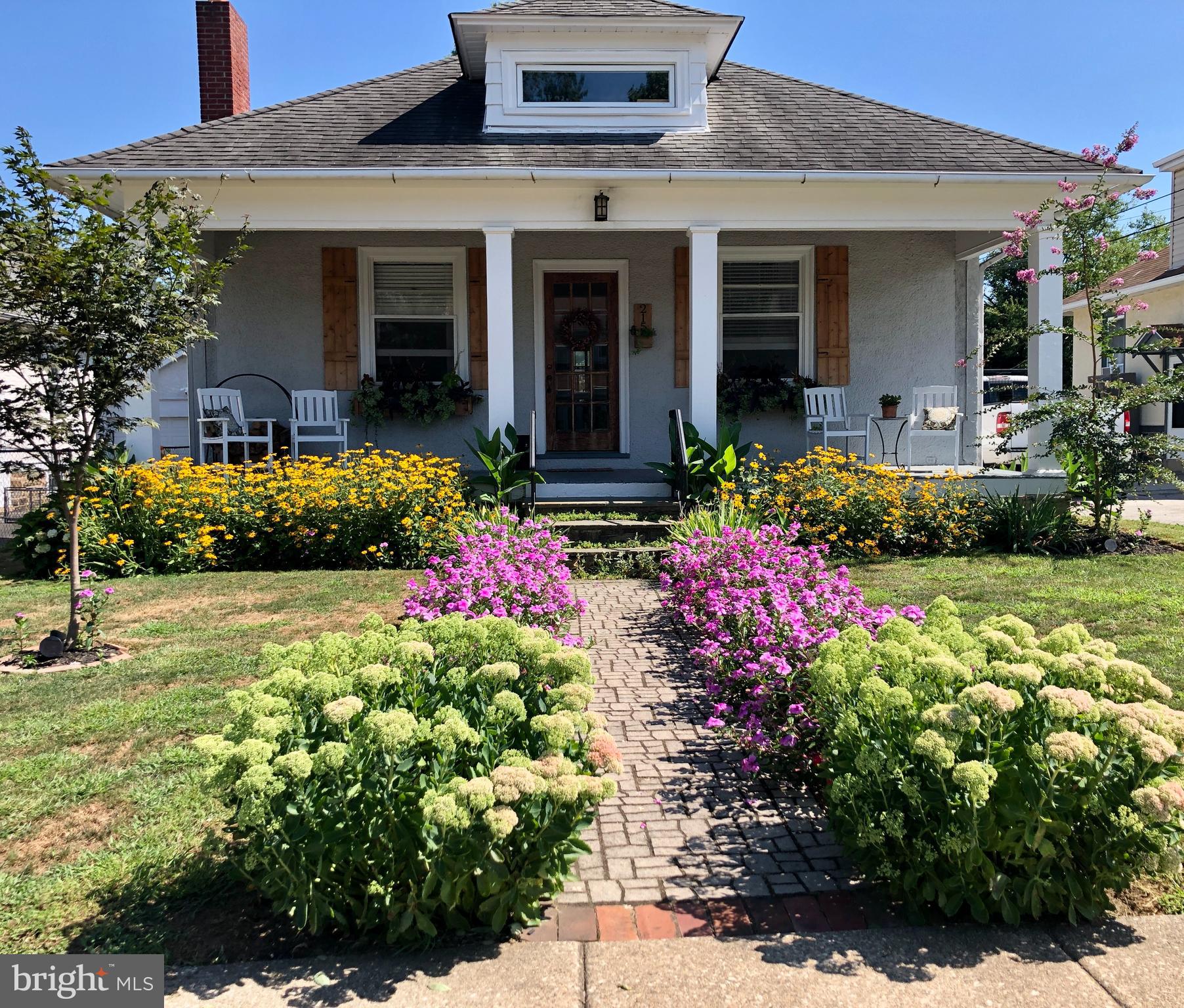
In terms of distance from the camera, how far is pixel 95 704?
4117mm

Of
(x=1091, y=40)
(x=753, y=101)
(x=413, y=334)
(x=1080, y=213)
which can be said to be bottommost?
(x=413, y=334)

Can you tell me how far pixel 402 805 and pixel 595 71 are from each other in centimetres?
911

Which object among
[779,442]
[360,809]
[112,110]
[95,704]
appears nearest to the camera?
[360,809]

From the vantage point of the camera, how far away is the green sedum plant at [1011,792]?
2.28 m

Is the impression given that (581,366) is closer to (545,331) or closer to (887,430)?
(545,331)

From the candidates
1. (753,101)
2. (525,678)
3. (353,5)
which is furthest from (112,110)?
(525,678)

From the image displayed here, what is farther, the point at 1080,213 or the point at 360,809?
the point at 1080,213

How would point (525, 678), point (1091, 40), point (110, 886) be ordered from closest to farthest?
point (110, 886)
point (525, 678)
point (1091, 40)

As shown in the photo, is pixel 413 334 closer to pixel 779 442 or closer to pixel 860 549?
pixel 779 442

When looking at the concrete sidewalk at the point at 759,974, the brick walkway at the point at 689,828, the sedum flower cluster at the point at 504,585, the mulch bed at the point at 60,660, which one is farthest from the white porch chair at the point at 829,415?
the concrete sidewalk at the point at 759,974

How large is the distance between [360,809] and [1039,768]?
1.73 m

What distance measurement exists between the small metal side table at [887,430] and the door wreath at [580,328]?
3297mm

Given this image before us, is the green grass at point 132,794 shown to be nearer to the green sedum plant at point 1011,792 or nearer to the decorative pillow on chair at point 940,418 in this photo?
the green sedum plant at point 1011,792

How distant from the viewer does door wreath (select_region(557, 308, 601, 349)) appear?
412 inches
